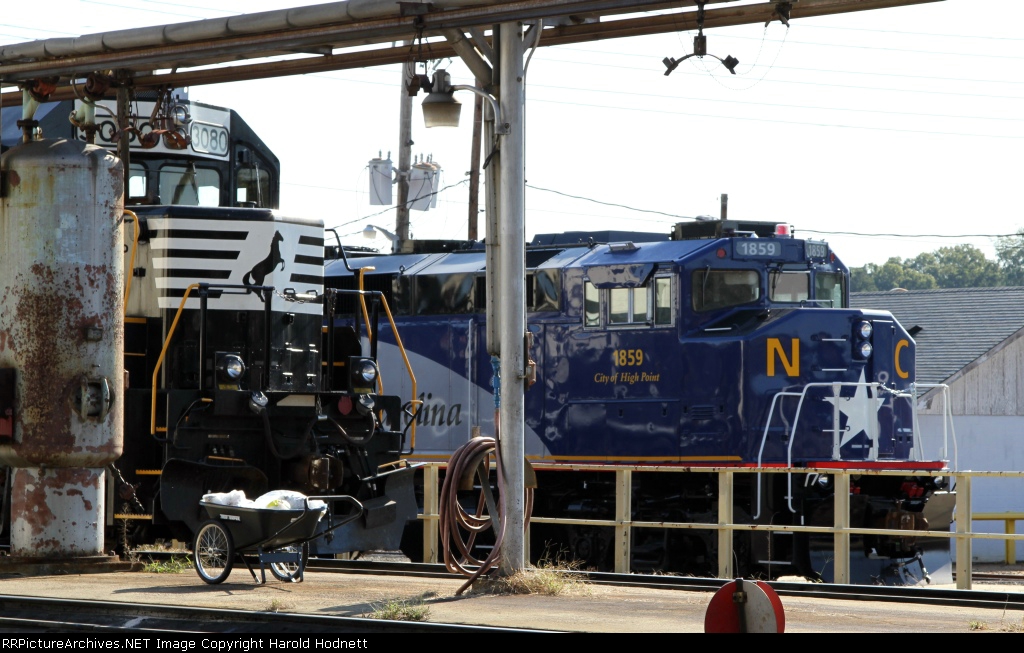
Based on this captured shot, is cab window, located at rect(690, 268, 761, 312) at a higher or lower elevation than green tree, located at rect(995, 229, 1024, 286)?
lower

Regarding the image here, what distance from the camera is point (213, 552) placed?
35.8 ft

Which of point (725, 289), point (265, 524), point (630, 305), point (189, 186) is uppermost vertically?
point (189, 186)

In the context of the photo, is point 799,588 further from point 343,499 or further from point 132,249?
point 132,249

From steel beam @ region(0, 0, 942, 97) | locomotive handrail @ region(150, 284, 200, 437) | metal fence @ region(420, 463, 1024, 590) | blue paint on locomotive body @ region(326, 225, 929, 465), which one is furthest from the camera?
blue paint on locomotive body @ region(326, 225, 929, 465)

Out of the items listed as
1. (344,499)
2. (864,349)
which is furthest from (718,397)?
(344,499)

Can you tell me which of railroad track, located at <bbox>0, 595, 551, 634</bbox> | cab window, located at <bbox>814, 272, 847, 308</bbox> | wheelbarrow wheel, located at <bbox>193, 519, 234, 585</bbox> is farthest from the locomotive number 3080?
railroad track, located at <bbox>0, 595, 551, 634</bbox>

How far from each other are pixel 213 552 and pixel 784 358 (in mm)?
6590

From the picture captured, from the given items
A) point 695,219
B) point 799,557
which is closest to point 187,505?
point 799,557

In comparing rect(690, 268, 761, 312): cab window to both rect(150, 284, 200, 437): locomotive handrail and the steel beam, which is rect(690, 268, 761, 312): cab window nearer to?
the steel beam

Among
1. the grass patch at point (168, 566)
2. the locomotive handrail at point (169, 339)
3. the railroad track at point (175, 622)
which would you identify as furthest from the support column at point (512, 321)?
the grass patch at point (168, 566)

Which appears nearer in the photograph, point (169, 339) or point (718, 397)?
point (169, 339)

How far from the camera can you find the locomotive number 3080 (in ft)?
50.1

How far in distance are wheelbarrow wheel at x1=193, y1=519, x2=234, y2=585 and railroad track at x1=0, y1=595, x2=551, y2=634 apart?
1.59 m
